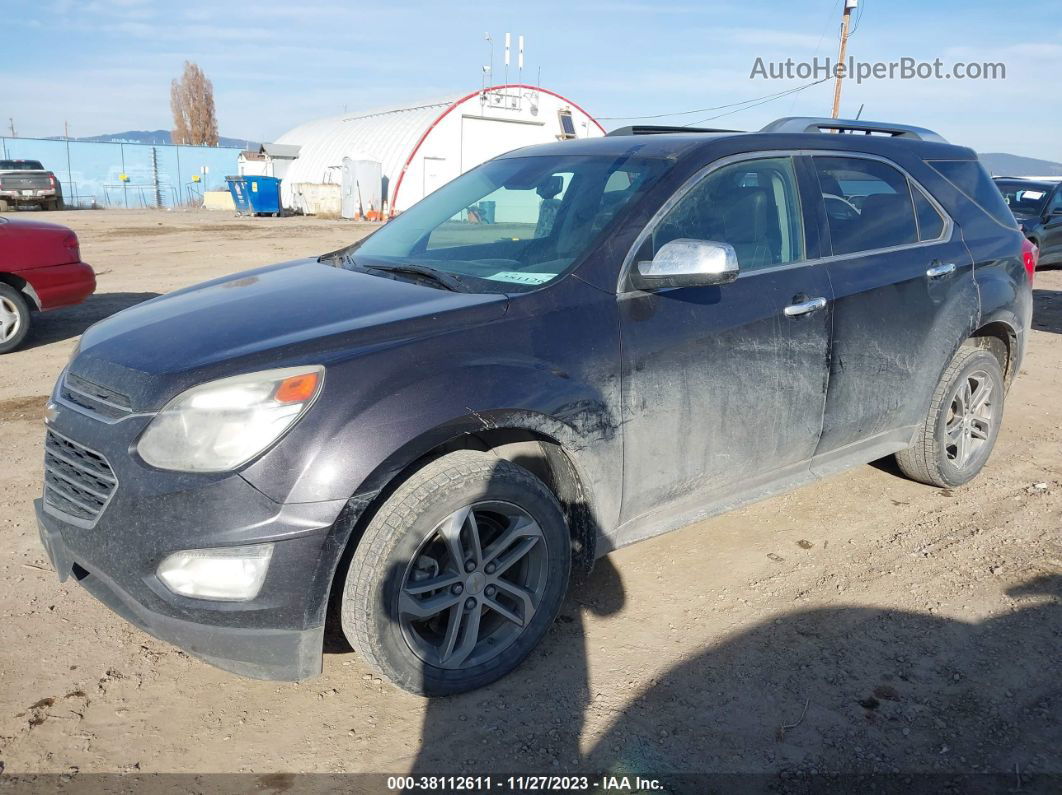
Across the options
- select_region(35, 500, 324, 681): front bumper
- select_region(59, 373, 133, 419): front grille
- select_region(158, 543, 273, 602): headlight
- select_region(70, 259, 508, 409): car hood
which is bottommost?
select_region(35, 500, 324, 681): front bumper

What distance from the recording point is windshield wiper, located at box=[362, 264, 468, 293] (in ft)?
10.0

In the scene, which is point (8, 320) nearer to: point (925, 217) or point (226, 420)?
point (226, 420)

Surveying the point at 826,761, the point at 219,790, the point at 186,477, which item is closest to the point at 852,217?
the point at 826,761

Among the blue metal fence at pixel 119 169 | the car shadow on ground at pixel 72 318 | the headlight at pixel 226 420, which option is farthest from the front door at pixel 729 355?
the blue metal fence at pixel 119 169

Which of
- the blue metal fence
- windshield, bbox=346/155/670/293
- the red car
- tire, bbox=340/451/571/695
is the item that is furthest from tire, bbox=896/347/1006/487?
the blue metal fence

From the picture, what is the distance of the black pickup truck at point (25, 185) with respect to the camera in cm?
2955

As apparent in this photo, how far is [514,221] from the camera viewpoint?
364 cm

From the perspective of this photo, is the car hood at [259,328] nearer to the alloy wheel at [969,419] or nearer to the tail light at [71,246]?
the alloy wheel at [969,419]

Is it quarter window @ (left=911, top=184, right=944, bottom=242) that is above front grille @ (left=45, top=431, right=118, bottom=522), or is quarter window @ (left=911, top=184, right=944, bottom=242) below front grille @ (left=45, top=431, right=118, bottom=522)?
above

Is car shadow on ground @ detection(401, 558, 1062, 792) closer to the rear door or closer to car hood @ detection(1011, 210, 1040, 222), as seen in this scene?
the rear door

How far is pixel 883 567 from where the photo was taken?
3.77 metres

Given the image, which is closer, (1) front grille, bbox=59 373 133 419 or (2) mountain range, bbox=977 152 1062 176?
(1) front grille, bbox=59 373 133 419

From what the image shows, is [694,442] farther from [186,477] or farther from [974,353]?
[974,353]

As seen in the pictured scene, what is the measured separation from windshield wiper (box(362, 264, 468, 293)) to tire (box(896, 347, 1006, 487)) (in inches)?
105
